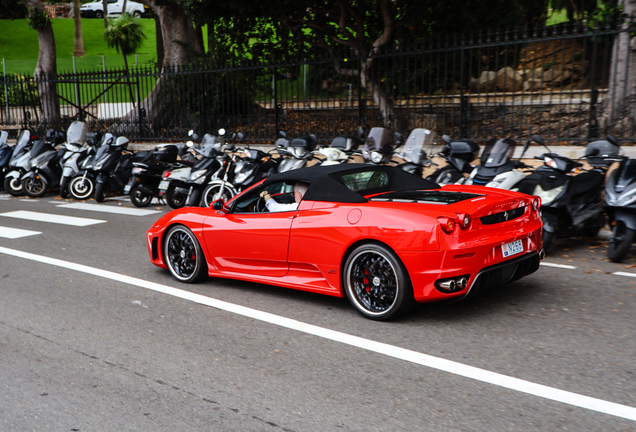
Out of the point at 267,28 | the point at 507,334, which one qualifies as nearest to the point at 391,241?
the point at 507,334

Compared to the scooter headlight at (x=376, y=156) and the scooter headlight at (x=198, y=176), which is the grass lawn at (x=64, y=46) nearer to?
the scooter headlight at (x=198, y=176)

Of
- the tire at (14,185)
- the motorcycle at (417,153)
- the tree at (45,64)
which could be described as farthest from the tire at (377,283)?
the tree at (45,64)

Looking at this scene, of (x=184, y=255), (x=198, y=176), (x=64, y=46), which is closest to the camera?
(x=184, y=255)

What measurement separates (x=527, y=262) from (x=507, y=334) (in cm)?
85

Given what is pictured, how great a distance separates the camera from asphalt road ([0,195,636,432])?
342 cm

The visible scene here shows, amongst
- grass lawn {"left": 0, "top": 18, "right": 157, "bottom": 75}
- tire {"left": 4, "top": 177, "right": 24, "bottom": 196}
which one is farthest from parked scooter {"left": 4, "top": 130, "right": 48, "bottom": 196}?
grass lawn {"left": 0, "top": 18, "right": 157, "bottom": 75}

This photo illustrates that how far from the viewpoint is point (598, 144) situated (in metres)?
7.62

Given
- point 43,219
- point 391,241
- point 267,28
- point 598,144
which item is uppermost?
point 267,28

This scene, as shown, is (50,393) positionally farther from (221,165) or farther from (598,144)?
(221,165)

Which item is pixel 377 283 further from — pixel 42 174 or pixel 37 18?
pixel 37 18

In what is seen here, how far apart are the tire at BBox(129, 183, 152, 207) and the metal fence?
3971 mm

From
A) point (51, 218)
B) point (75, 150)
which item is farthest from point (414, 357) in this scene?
point (75, 150)

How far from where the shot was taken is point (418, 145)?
9.66 metres

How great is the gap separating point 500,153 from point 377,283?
3939 mm
